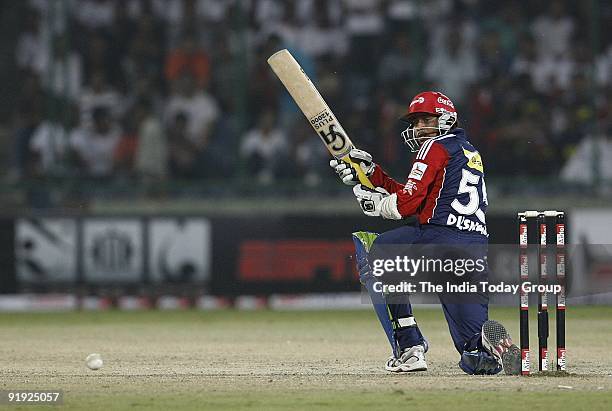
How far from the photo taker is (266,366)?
9.41 meters

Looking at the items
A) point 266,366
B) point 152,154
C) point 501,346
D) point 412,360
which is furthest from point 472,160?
point 152,154

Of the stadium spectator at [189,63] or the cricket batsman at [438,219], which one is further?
the stadium spectator at [189,63]

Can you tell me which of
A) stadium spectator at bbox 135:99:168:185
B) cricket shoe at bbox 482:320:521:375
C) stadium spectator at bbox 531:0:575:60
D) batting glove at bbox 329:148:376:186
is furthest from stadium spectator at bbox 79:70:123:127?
cricket shoe at bbox 482:320:521:375

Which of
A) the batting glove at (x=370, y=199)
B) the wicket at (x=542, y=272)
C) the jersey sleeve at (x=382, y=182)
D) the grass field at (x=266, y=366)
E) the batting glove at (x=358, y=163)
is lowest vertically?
the grass field at (x=266, y=366)

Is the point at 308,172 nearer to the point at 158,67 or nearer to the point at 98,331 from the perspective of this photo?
the point at 158,67

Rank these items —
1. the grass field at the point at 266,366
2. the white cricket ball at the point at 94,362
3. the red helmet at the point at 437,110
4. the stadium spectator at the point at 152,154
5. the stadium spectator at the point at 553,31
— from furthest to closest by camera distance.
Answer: the stadium spectator at the point at 553,31
the stadium spectator at the point at 152,154
the white cricket ball at the point at 94,362
the red helmet at the point at 437,110
the grass field at the point at 266,366

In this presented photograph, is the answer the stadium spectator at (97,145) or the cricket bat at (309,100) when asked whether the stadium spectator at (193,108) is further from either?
the cricket bat at (309,100)

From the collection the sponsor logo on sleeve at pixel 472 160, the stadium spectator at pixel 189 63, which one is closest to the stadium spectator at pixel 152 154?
the stadium spectator at pixel 189 63

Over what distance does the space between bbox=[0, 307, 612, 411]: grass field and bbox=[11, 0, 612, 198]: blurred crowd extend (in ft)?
9.28

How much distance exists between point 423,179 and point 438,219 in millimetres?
347

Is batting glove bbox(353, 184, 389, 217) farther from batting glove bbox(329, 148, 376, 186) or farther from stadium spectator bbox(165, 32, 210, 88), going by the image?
stadium spectator bbox(165, 32, 210, 88)

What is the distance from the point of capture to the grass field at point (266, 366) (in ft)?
24.3

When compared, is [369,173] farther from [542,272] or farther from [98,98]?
[98,98]

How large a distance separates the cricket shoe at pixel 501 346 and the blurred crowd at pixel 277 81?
8342 mm
